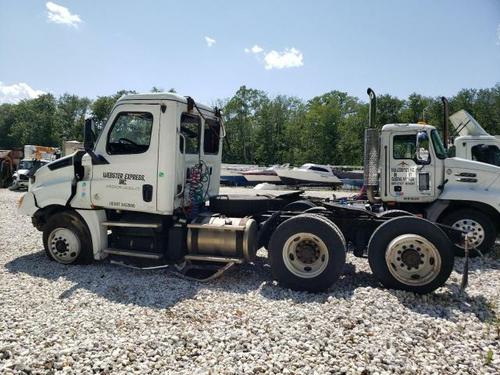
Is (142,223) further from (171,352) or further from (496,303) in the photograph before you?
(496,303)

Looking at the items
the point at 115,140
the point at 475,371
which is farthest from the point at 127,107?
the point at 475,371

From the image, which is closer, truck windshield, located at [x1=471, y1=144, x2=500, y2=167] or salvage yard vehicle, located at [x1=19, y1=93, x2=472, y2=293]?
salvage yard vehicle, located at [x1=19, y1=93, x2=472, y2=293]

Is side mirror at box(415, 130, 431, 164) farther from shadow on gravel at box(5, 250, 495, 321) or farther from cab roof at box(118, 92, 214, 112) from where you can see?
cab roof at box(118, 92, 214, 112)

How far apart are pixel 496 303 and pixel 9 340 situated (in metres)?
6.05

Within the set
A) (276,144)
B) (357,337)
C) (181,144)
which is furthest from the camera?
(276,144)

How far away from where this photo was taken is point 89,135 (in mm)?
6719

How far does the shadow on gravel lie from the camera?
5270 mm

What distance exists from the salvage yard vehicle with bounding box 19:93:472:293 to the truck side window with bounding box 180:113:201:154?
0.06 ft

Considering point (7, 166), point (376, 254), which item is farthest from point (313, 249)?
point (7, 166)

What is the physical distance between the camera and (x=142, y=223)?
6664 mm

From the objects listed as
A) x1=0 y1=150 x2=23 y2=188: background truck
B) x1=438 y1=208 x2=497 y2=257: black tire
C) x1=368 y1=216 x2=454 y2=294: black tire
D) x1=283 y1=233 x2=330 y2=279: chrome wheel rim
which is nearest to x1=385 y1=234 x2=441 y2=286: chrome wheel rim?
x1=368 y1=216 x2=454 y2=294: black tire

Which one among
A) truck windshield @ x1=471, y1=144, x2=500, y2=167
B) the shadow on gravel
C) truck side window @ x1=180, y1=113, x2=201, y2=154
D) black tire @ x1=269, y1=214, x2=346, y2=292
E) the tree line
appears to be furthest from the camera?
the tree line

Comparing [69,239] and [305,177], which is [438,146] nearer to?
[69,239]

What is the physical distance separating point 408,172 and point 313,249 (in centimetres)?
437
